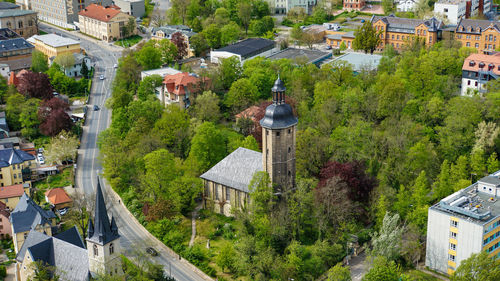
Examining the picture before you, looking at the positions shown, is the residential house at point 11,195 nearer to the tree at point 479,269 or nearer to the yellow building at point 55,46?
the tree at point 479,269

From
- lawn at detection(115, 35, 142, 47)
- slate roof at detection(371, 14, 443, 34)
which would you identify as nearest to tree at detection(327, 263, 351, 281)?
slate roof at detection(371, 14, 443, 34)

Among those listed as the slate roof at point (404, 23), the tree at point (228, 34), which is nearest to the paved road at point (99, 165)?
the tree at point (228, 34)

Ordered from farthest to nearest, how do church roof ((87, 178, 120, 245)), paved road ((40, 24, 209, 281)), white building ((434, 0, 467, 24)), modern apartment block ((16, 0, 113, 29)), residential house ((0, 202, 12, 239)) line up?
modern apartment block ((16, 0, 113, 29)) < white building ((434, 0, 467, 24)) < residential house ((0, 202, 12, 239)) < paved road ((40, 24, 209, 281)) < church roof ((87, 178, 120, 245))

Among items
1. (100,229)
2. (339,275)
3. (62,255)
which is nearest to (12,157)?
(62,255)

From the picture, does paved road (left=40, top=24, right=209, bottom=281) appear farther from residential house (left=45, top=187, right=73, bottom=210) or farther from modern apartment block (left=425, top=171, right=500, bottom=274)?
modern apartment block (left=425, top=171, right=500, bottom=274)

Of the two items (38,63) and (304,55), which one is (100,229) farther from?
(38,63)

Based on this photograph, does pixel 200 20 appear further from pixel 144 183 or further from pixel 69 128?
pixel 144 183
